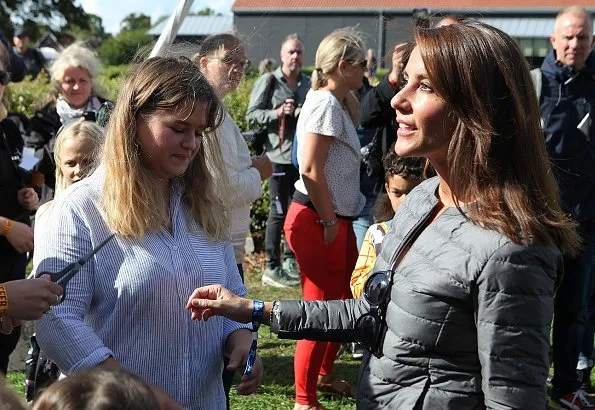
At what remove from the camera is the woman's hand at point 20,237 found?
4277 millimetres

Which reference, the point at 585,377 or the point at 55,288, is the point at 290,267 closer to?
the point at 585,377

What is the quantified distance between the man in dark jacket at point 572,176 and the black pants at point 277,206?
3770 mm

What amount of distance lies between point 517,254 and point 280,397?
3505mm

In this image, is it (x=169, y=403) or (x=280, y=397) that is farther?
(x=280, y=397)

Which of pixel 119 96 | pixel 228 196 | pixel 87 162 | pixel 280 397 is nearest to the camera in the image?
pixel 119 96

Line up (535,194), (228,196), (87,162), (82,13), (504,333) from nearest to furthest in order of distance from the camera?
(504,333) < (535,194) < (228,196) < (87,162) < (82,13)

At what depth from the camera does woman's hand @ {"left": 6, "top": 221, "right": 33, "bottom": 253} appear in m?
4.28

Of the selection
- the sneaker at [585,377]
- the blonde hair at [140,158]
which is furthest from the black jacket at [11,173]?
the sneaker at [585,377]

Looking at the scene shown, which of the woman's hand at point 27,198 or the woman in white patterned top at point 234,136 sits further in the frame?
the woman's hand at point 27,198

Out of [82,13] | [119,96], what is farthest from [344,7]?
[119,96]

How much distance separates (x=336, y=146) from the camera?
200 inches

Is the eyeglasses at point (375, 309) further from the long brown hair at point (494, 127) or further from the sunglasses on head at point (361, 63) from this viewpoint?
the sunglasses on head at point (361, 63)

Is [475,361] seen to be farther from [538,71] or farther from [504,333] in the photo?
[538,71]

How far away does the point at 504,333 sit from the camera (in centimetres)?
217
